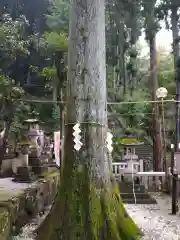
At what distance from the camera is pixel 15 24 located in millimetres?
15070

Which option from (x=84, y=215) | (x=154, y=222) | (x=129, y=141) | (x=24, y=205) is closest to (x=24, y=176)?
(x=24, y=205)

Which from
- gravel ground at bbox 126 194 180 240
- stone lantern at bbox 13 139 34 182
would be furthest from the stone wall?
gravel ground at bbox 126 194 180 240

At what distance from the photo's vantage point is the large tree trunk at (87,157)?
15.1 ft

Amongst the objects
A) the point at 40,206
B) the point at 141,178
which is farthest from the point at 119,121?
the point at 40,206

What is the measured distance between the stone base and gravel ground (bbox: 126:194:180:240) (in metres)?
2.46

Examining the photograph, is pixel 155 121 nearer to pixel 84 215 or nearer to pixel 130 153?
pixel 130 153

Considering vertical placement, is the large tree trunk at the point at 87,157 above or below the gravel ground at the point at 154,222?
above

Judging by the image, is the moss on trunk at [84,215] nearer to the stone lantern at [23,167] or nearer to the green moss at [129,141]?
the stone lantern at [23,167]

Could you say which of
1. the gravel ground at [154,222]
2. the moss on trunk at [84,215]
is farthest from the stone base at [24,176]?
the moss on trunk at [84,215]

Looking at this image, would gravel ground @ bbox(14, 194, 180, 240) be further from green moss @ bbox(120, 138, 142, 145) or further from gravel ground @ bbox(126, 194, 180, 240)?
green moss @ bbox(120, 138, 142, 145)

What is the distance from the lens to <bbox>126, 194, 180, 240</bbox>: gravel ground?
5.67 metres

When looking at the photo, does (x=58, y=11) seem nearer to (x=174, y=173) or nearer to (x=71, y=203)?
(x=174, y=173)

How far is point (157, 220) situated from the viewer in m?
6.74

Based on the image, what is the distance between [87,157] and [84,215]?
2.76 ft
